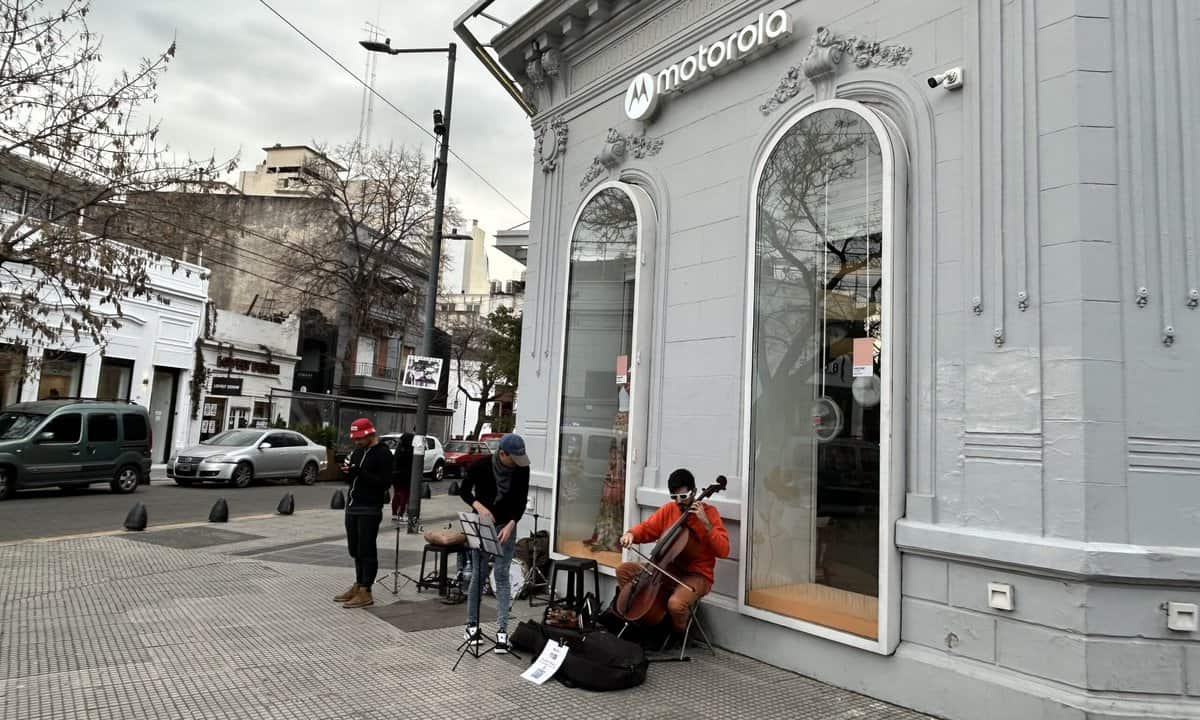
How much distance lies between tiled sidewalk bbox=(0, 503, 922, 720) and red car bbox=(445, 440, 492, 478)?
18864 mm

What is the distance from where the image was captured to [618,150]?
825 cm

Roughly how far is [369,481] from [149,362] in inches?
782

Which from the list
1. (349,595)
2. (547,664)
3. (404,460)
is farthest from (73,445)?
(547,664)

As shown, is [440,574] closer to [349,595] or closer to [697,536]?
[349,595]

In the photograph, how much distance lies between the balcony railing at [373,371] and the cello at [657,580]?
31417mm

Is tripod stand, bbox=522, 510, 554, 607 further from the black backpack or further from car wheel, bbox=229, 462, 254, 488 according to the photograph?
car wheel, bbox=229, 462, 254, 488

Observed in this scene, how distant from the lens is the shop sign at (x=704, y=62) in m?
6.50

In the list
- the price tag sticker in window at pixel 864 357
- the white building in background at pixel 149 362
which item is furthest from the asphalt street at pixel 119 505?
the price tag sticker in window at pixel 864 357

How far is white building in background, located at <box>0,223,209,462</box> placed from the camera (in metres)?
20.3

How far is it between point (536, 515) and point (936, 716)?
16.2 ft

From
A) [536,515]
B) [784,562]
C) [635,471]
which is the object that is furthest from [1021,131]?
[536,515]

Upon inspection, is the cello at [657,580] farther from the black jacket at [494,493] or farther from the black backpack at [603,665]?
the black jacket at [494,493]

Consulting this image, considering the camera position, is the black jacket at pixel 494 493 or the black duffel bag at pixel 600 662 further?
the black jacket at pixel 494 493

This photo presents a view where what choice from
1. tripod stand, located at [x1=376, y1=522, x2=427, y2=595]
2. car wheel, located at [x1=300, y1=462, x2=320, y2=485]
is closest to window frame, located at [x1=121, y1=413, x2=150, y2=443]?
car wheel, located at [x1=300, y1=462, x2=320, y2=485]
